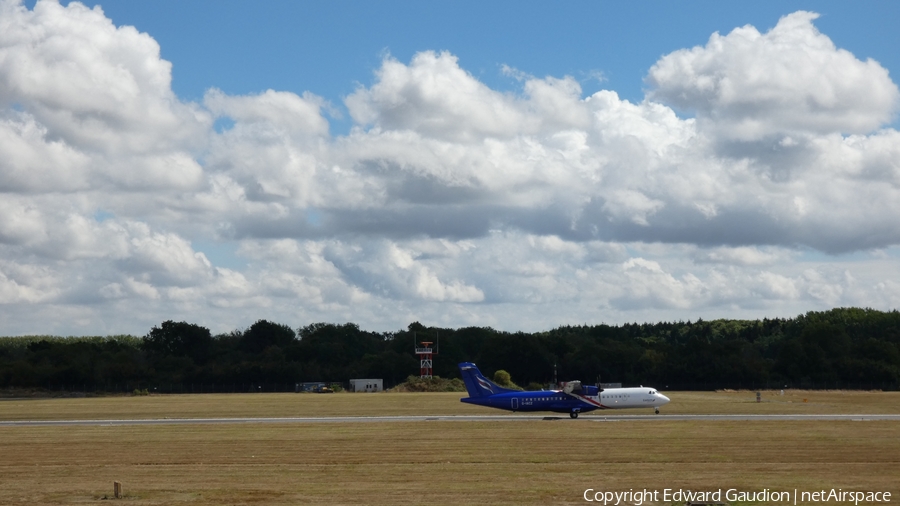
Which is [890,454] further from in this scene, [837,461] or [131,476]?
[131,476]

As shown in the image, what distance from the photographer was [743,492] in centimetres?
2823

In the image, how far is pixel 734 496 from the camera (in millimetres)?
27406

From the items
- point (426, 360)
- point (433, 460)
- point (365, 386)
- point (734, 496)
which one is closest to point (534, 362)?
point (426, 360)

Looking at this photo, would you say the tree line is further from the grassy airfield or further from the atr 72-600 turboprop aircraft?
the grassy airfield

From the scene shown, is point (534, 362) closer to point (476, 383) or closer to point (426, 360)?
point (426, 360)

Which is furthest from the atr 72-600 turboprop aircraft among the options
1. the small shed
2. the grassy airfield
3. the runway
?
the small shed

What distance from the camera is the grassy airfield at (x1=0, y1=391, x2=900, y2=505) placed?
2984cm

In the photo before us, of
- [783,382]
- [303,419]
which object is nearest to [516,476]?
[303,419]

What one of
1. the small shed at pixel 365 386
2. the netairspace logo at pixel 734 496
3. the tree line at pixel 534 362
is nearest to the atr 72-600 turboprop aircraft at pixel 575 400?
the netairspace logo at pixel 734 496

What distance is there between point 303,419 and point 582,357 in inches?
3826

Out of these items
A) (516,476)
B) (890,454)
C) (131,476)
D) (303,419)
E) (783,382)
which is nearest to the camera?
(516,476)

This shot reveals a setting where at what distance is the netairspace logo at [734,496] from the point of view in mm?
26641

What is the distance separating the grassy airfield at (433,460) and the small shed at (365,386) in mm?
94476

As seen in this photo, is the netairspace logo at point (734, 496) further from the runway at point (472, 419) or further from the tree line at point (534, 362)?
the tree line at point (534, 362)
